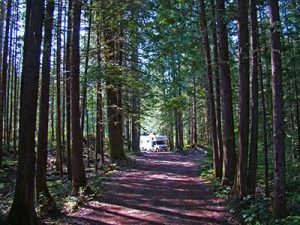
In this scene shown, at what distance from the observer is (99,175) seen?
1811 centimetres

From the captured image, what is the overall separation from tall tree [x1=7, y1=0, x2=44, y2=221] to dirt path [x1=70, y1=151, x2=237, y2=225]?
1688 mm

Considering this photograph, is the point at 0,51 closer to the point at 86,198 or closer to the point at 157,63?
the point at 157,63

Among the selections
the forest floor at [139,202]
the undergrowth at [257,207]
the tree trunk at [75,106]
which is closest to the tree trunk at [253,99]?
the undergrowth at [257,207]

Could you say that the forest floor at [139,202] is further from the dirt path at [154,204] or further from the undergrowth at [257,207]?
the undergrowth at [257,207]

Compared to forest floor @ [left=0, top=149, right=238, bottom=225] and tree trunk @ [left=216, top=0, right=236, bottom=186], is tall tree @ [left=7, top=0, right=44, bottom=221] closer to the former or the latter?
forest floor @ [left=0, top=149, right=238, bottom=225]

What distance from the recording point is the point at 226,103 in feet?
46.5

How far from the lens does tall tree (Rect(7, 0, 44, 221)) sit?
28.1ft

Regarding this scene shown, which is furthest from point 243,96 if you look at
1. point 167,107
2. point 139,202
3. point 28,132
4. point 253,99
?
point 167,107

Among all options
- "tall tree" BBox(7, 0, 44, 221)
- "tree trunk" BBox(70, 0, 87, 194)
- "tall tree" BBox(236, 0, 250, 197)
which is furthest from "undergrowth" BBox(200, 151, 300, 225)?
"tall tree" BBox(7, 0, 44, 221)

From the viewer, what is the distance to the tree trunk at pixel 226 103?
549 inches

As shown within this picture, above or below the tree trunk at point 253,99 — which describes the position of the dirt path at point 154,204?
below

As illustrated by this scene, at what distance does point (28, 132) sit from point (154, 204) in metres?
4.86

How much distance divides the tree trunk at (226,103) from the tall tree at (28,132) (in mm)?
6963

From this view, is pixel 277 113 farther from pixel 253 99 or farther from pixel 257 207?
pixel 253 99
